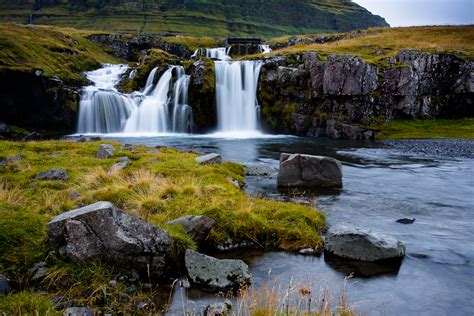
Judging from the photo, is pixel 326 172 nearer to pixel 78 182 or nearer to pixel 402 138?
pixel 78 182

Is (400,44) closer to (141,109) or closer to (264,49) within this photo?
(264,49)

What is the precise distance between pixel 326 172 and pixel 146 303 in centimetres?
1467

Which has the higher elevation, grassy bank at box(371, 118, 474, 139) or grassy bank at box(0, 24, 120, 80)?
grassy bank at box(0, 24, 120, 80)

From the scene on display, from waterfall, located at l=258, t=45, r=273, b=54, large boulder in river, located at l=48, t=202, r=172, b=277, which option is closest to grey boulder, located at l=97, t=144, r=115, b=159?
large boulder in river, located at l=48, t=202, r=172, b=277

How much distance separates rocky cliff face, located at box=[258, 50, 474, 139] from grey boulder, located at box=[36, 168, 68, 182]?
40.6 m

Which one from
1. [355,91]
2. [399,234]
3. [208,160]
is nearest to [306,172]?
[208,160]

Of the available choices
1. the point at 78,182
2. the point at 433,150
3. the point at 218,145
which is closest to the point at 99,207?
the point at 78,182

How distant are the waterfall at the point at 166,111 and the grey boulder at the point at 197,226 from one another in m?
42.8

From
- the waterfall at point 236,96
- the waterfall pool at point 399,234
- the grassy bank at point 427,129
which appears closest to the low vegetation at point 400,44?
the grassy bank at point 427,129

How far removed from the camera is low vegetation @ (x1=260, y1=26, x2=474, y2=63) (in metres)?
65.6

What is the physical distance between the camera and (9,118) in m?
52.0

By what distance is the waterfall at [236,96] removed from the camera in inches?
2224

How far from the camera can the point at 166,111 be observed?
55.3 meters

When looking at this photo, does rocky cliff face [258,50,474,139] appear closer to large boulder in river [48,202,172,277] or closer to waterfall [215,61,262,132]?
waterfall [215,61,262,132]
